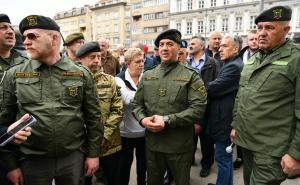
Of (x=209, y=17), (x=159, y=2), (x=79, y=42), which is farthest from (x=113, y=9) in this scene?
(x=79, y=42)

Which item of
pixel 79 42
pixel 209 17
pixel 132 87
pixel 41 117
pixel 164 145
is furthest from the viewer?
pixel 209 17

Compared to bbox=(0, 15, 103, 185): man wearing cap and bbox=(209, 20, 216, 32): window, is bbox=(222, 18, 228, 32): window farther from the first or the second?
bbox=(0, 15, 103, 185): man wearing cap

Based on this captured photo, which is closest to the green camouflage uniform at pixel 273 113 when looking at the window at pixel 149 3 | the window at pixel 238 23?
the window at pixel 238 23

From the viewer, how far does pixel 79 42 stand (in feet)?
13.1

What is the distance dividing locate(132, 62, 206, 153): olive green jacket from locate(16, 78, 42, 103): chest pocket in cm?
117

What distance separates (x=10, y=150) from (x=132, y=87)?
1.63 metres

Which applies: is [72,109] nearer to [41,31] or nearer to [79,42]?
[41,31]

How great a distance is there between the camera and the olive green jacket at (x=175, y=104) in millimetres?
2906

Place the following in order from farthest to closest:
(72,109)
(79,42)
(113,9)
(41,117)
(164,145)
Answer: (113,9), (79,42), (164,145), (72,109), (41,117)

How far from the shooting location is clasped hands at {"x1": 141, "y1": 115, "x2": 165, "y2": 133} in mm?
2798

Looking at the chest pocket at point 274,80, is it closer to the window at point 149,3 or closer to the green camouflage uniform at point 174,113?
the green camouflage uniform at point 174,113

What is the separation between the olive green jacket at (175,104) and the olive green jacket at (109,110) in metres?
0.25

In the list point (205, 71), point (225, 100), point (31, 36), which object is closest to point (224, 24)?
point (205, 71)

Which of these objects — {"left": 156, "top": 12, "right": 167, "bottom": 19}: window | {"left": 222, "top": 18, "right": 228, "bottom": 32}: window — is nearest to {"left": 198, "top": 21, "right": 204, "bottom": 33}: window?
{"left": 222, "top": 18, "right": 228, "bottom": 32}: window
